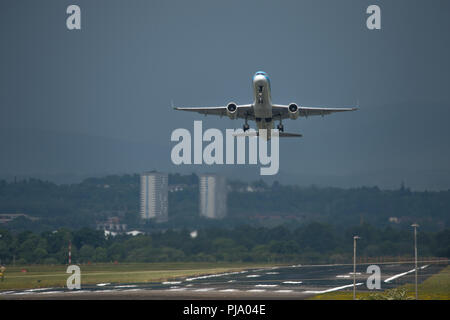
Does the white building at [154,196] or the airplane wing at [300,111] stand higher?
the airplane wing at [300,111]

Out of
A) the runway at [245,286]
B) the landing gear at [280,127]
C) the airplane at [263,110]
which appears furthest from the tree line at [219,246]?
the airplane at [263,110]

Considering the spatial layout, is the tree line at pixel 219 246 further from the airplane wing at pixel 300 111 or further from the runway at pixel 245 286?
the airplane wing at pixel 300 111

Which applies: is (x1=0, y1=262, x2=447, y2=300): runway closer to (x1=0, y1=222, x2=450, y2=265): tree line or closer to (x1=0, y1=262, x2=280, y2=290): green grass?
(x1=0, y1=262, x2=280, y2=290): green grass

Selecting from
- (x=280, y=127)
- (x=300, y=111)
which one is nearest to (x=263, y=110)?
(x=300, y=111)

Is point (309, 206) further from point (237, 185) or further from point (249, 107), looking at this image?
point (249, 107)

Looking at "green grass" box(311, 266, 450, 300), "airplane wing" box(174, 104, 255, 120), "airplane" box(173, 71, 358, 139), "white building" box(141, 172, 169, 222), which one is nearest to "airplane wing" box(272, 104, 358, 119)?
"airplane" box(173, 71, 358, 139)
